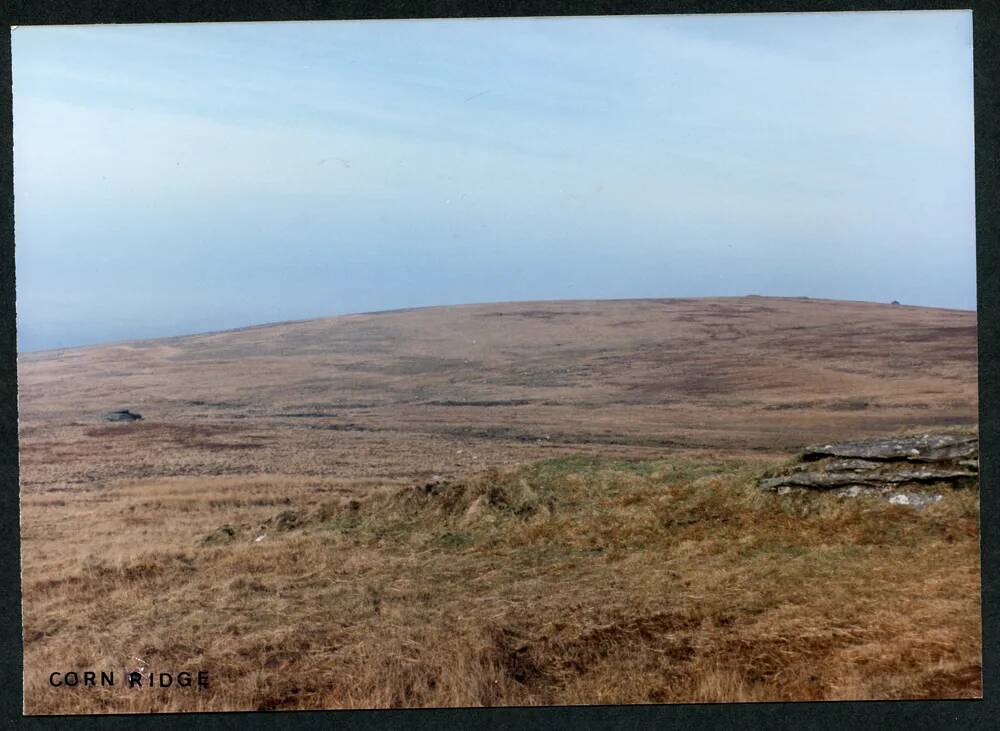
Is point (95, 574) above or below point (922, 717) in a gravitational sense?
above

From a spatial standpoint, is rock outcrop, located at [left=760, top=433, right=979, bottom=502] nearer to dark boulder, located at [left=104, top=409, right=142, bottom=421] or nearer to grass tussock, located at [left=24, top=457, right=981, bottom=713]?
grass tussock, located at [left=24, top=457, right=981, bottom=713]

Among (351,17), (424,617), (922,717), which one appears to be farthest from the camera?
(424,617)

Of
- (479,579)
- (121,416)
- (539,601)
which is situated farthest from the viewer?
(121,416)

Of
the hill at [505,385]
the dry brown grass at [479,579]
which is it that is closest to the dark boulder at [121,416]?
the hill at [505,385]

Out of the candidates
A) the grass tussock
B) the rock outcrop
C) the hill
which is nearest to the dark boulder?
the hill

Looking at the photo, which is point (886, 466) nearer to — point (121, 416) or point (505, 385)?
point (121, 416)

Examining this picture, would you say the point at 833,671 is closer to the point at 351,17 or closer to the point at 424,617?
the point at 424,617

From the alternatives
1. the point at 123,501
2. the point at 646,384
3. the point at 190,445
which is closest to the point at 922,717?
the point at 123,501

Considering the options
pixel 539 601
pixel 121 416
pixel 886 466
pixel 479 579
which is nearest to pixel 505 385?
pixel 121 416
